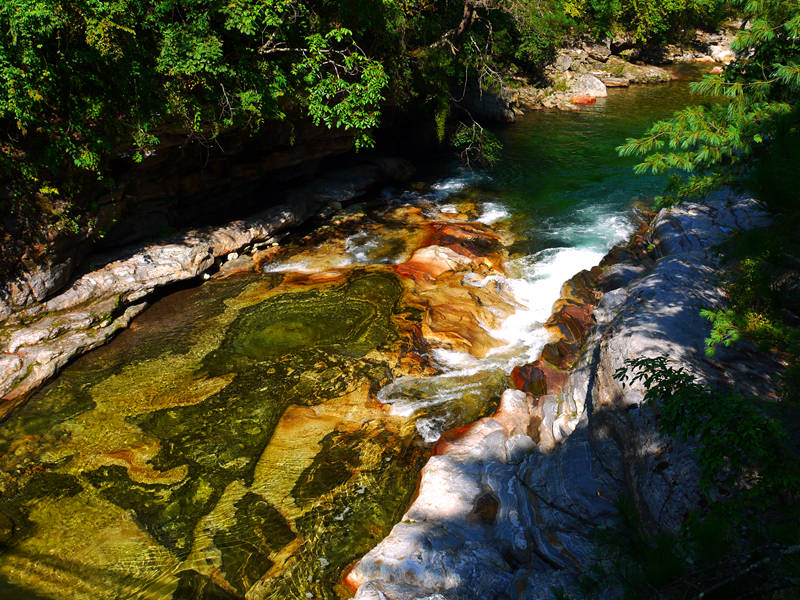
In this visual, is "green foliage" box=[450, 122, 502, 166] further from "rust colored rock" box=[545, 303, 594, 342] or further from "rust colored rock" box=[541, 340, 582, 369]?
"rust colored rock" box=[541, 340, 582, 369]

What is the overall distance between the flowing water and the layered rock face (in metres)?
0.58

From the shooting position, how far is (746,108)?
16.5ft

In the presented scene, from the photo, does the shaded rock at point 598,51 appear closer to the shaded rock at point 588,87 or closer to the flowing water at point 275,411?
the shaded rock at point 588,87

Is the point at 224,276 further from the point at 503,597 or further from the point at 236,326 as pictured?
the point at 503,597

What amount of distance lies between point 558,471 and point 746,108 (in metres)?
4.30

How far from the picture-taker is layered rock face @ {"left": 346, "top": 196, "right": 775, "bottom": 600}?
15.0ft

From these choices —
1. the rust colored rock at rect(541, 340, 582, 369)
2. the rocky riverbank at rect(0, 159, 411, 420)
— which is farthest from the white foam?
the rust colored rock at rect(541, 340, 582, 369)

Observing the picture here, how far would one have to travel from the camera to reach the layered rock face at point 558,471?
4.56 meters

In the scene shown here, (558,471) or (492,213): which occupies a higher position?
(492,213)

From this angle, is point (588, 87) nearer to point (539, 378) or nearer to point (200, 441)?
point (539, 378)

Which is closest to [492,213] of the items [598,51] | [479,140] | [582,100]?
[479,140]

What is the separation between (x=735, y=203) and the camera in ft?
34.2

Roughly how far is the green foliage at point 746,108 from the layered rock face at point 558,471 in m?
2.04

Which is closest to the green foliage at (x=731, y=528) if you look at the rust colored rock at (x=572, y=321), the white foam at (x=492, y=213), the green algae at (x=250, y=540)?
the green algae at (x=250, y=540)
